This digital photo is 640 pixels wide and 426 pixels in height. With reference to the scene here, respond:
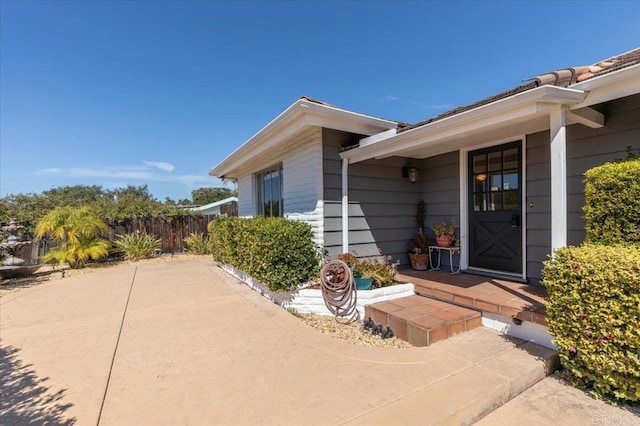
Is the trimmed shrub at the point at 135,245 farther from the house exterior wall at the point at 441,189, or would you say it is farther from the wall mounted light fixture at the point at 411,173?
the house exterior wall at the point at 441,189

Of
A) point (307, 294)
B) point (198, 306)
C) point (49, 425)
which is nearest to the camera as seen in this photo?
point (49, 425)

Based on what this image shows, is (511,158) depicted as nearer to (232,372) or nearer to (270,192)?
(232,372)

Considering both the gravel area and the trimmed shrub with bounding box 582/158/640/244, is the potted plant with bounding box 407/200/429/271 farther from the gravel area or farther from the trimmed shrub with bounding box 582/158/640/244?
the trimmed shrub with bounding box 582/158/640/244

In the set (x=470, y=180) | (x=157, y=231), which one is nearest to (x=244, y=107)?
(x=157, y=231)

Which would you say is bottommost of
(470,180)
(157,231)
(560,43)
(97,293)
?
(97,293)

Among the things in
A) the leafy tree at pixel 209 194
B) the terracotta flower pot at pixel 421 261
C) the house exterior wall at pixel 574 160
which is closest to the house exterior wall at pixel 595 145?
the house exterior wall at pixel 574 160

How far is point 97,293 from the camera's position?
5.83 m

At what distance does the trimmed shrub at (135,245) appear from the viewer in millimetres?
10172

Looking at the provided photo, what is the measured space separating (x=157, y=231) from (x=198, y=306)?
26.5 feet

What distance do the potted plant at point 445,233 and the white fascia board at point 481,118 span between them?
70.5 inches

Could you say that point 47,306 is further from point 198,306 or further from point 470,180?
point 470,180

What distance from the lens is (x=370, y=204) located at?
524 centimetres

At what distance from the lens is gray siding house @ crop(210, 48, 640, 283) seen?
2.85 meters

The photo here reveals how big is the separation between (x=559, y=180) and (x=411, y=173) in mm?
2874
